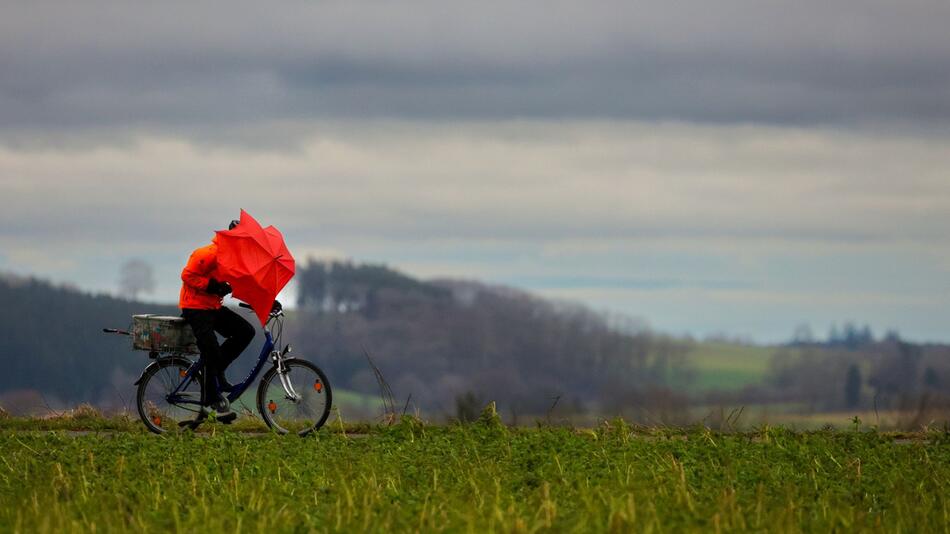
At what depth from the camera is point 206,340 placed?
1470cm

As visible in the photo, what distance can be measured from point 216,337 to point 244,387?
0.73m

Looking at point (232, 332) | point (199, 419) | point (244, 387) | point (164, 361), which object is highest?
point (232, 332)

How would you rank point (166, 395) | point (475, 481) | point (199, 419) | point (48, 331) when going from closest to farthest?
1. point (475, 481)
2. point (199, 419)
3. point (166, 395)
4. point (48, 331)

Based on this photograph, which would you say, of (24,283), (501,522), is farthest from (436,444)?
(24,283)

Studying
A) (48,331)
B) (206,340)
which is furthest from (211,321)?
(48,331)

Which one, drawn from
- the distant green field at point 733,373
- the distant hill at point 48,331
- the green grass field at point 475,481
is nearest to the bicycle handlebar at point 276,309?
the green grass field at point 475,481

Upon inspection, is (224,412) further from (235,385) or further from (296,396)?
(296,396)

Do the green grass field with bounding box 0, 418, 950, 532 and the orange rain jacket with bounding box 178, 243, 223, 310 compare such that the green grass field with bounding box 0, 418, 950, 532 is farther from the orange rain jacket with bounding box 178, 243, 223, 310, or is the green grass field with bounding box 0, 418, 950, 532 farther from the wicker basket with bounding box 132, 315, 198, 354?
→ the orange rain jacket with bounding box 178, 243, 223, 310

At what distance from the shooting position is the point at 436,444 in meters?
13.9

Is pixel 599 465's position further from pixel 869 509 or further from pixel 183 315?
pixel 183 315

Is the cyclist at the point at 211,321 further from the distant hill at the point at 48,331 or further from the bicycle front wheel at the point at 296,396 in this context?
the distant hill at the point at 48,331

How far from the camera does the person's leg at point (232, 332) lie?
14758 millimetres

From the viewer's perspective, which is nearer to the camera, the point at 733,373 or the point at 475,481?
the point at 475,481

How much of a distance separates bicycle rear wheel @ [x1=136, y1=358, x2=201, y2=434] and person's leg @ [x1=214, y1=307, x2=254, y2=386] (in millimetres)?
587
